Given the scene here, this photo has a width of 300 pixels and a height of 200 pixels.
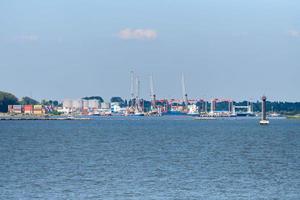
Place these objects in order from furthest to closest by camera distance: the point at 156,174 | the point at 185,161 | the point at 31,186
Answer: the point at 185,161, the point at 156,174, the point at 31,186

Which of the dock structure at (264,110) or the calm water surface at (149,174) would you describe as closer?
the calm water surface at (149,174)

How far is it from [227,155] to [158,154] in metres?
5.08

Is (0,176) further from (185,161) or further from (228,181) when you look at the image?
(185,161)

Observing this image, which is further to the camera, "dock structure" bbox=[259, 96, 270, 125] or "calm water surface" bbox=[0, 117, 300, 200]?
"dock structure" bbox=[259, 96, 270, 125]

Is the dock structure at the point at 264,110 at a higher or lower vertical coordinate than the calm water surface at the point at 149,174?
higher

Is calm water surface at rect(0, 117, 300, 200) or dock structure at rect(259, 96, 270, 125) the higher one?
dock structure at rect(259, 96, 270, 125)

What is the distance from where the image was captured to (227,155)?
63.4 meters

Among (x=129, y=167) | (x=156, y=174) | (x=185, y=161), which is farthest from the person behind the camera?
(x=185, y=161)

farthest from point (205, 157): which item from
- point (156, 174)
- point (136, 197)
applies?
point (136, 197)

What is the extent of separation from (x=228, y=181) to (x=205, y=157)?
1769cm

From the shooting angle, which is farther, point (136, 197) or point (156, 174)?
point (156, 174)

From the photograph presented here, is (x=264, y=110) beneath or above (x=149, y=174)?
above

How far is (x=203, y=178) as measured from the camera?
4441 cm

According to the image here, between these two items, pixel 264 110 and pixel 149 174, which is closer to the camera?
pixel 149 174
